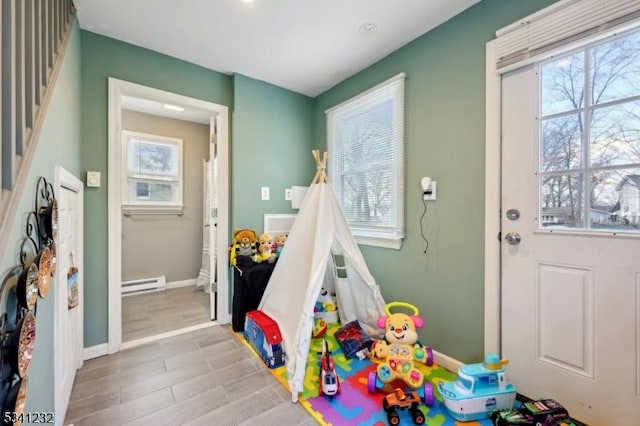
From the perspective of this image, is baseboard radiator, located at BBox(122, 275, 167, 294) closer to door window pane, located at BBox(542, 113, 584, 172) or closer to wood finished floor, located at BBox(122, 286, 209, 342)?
wood finished floor, located at BBox(122, 286, 209, 342)

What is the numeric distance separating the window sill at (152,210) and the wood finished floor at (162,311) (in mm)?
1141

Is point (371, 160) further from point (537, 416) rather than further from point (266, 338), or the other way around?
point (537, 416)

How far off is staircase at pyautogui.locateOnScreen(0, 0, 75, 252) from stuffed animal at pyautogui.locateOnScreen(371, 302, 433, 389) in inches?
73.3

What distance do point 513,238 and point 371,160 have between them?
4.52 ft

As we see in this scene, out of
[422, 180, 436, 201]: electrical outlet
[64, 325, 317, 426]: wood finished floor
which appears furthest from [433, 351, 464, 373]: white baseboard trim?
[422, 180, 436, 201]: electrical outlet

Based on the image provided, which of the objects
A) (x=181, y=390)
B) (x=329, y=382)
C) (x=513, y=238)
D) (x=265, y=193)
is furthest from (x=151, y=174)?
(x=513, y=238)

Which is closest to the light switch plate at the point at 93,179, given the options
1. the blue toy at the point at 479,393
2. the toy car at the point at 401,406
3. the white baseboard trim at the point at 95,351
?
the white baseboard trim at the point at 95,351

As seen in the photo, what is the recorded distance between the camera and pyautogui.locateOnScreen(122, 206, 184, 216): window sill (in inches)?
149

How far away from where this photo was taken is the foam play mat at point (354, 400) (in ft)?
4.93

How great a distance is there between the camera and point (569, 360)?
58.5 inches

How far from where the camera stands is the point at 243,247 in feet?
8.76

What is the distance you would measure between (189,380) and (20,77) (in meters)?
1.90

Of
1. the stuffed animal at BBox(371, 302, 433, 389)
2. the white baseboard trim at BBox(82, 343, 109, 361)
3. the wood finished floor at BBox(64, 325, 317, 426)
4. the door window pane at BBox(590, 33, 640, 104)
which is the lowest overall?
the wood finished floor at BBox(64, 325, 317, 426)

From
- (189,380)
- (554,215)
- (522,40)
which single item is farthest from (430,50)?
(189,380)
